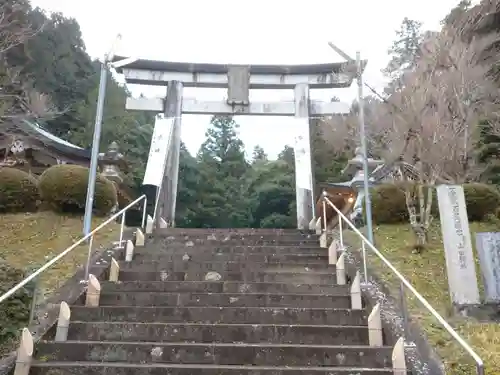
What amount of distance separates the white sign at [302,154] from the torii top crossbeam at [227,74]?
1.14m

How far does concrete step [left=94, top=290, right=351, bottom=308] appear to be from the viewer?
5.56 meters

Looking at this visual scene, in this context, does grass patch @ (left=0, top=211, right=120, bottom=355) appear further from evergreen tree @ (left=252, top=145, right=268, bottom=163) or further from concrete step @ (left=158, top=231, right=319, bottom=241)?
evergreen tree @ (left=252, top=145, right=268, bottom=163)

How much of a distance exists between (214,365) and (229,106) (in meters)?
8.60

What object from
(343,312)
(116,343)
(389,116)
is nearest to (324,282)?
(343,312)

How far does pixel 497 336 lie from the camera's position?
5023 millimetres

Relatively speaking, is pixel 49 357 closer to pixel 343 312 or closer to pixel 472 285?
pixel 343 312

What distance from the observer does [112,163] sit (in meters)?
15.1

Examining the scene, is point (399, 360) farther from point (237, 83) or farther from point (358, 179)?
point (358, 179)

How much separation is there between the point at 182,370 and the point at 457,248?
4.21 metres

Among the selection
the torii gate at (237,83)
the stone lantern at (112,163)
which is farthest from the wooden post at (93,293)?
the stone lantern at (112,163)

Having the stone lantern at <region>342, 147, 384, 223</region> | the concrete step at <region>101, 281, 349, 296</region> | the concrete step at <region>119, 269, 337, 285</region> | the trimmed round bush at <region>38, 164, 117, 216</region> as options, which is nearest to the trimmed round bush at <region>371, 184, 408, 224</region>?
the stone lantern at <region>342, 147, 384, 223</region>

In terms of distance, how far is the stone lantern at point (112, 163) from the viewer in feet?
48.5

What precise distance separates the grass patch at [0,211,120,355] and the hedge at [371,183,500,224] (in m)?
5.58

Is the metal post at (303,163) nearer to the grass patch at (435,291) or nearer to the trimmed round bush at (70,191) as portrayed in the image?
the grass patch at (435,291)
